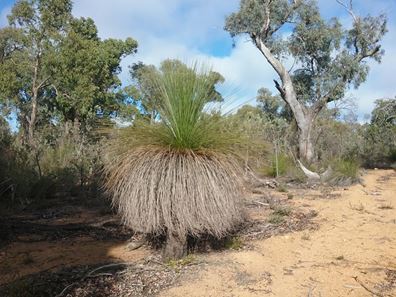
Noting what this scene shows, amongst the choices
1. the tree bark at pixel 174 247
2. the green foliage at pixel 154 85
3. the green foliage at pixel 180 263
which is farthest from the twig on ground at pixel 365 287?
the green foliage at pixel 154 85

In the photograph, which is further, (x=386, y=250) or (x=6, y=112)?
(x=6, y=112)

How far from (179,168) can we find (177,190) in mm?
228

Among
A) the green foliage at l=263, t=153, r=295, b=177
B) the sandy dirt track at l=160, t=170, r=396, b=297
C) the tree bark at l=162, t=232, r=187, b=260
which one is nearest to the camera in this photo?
the sandy dirt track at l=160, t=170, r=396, b=297

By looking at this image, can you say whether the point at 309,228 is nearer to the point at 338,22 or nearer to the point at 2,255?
the point at 2,255

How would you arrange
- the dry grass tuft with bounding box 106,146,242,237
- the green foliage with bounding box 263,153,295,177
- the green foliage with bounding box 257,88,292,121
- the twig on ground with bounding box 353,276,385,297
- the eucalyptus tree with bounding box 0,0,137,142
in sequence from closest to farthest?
1. the twig on ground with bounding box 353,276,385,297
2. the dry grass tuft with bounding box 106,146,242,237
3. the green foliage with bounding box 263,153,295,177
4. the eucalyptus tree with bounding box 0,0,137,142
5. the green foliage with bounding box 257,88,292,121

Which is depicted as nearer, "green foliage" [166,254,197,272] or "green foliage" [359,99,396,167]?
"green foliage" [166,254,197,272]

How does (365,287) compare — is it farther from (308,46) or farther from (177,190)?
(308,46)

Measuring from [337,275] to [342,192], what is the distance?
576 cm

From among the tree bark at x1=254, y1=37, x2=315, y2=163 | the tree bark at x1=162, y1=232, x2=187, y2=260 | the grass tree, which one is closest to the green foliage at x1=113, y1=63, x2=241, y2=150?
the grass tree

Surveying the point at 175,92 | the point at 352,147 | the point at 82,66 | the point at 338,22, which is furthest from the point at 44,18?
the point at 175,92

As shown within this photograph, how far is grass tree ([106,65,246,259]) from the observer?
4199 mm

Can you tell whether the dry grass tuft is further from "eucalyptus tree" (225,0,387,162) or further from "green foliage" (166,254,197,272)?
"eucalyptus tree" (225,0,387,162)

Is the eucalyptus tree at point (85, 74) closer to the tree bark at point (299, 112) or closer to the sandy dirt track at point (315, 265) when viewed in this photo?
the tree bark at point (299, 112)

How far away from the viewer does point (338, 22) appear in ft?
58.7
